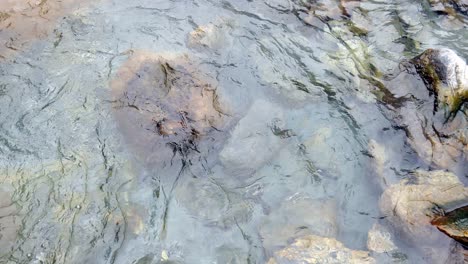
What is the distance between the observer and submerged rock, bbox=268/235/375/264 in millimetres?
4738

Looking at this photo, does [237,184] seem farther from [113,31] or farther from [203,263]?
[113,31]

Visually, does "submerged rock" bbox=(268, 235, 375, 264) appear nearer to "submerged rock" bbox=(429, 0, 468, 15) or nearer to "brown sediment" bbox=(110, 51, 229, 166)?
"brown sediment" bbox=(110, 51, 229, 166)

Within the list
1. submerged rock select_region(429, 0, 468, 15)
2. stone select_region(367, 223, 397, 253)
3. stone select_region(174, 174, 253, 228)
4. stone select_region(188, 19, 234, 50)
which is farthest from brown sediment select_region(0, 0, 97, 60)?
submerged rock select_region(429, 0, 468, 15)

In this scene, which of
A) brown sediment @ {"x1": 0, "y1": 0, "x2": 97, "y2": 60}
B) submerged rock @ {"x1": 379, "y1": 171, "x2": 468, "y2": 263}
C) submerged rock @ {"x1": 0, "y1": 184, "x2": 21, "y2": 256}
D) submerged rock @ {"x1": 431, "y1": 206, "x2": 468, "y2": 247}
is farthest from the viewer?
brown sediment @ {"x1": 0, "y1": 0, "x2": 97, "y2": 60}

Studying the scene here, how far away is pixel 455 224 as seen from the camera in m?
4.74

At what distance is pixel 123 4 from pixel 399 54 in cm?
483

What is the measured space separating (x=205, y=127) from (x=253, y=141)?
2.24 ft

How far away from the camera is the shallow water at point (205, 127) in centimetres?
505

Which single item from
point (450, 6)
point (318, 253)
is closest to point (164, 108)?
point (318, 253)

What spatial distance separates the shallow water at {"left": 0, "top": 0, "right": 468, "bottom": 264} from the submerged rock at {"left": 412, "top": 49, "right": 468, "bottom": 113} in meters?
0.24

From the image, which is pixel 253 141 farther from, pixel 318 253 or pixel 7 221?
pixel 7 221

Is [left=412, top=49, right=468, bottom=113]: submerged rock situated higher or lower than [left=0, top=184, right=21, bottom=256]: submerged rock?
higher

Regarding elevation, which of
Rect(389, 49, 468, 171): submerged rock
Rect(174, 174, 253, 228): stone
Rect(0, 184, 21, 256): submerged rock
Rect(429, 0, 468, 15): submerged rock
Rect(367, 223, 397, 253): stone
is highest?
Rect(429, 0, 468, 15): submerged rock

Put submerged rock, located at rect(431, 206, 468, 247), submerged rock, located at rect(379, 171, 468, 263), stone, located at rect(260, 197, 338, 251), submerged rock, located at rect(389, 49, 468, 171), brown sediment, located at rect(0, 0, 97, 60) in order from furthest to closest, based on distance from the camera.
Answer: brown sediment, located at rect(0, 0, 97, 60) < submerged rock, located at rect(389, 49, 468, 171) < stone, located at rect(260, 197, 338, 251) < submerged rock, located at rect(379, 171, 468, 263) < submerged rock, located at rect(431, 206, 468, 247)
